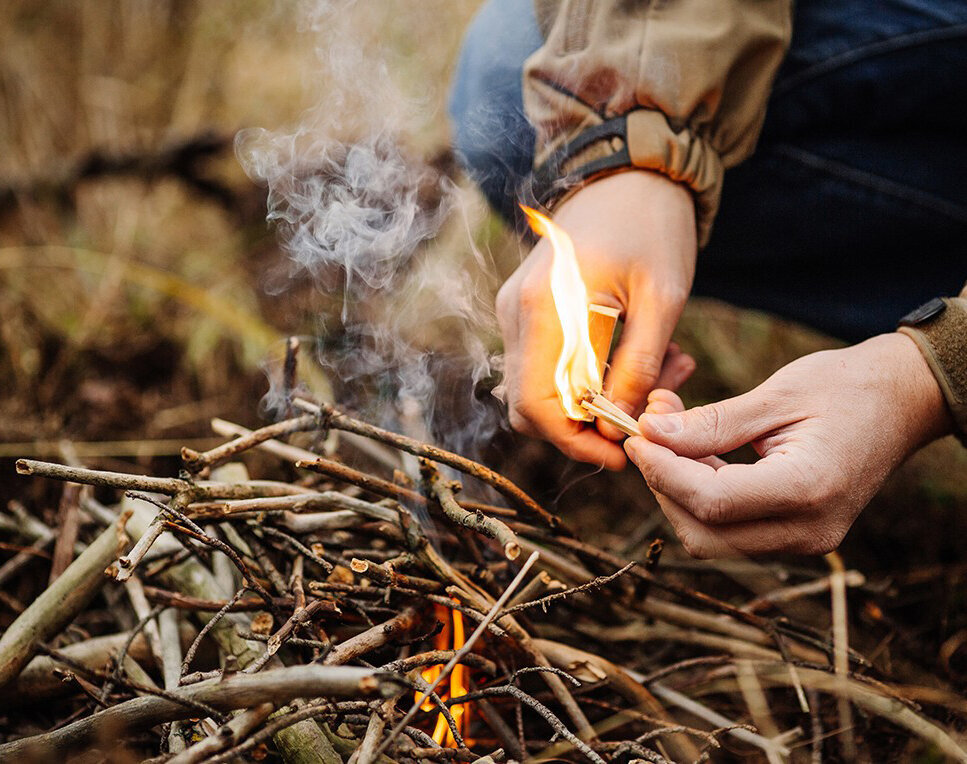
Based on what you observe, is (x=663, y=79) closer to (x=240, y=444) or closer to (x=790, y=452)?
(x=790, y=452)

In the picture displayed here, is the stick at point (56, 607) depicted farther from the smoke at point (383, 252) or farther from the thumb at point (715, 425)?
the thumb at point (715, 425)

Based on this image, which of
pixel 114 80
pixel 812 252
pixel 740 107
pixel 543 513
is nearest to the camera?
pixel 543 513

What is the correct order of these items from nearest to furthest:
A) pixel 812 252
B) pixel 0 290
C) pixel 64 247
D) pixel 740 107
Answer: pixel 740 107, pixel 812 252, pixel 0 290, pixel 64 247

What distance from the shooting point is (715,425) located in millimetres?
1177

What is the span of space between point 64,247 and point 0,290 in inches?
21.0

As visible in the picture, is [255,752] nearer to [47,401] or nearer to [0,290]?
[47,401]

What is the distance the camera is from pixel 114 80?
4.41m

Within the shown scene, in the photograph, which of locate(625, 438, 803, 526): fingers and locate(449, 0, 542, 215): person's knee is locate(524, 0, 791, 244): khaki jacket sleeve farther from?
locate(625, 438, 803, 526): fingers

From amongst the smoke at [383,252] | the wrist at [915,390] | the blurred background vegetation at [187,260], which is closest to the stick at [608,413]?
the wrist at [915,390]

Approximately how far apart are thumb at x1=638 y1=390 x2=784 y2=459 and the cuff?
23.5 inches

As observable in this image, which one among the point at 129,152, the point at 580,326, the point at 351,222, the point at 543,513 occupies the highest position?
the point at 580,326

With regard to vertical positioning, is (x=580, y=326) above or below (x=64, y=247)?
above

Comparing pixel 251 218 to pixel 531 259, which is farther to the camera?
pixel 251 218

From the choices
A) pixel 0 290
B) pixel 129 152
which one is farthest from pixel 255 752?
pixel 129 152
